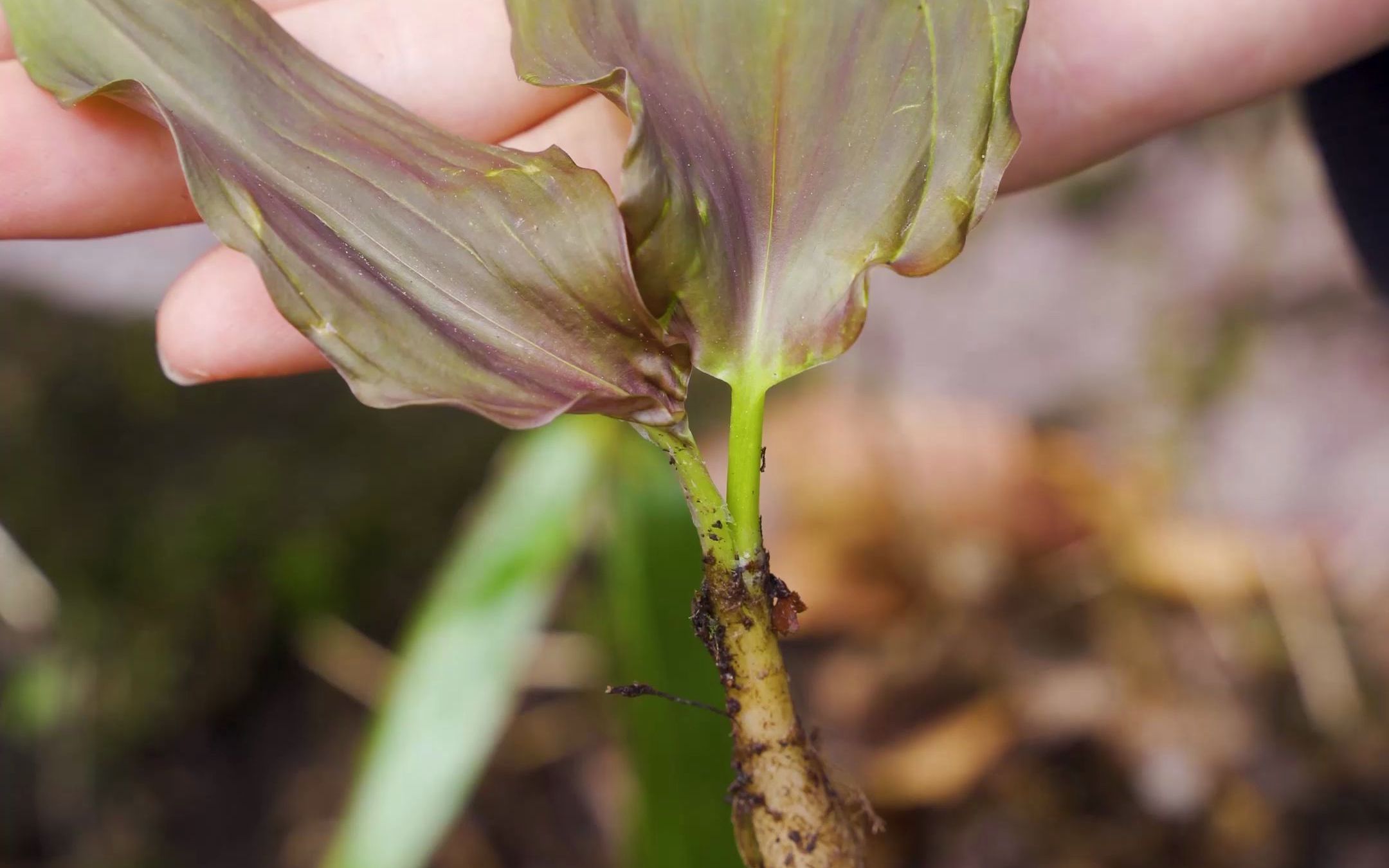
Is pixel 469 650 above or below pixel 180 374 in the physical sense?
below

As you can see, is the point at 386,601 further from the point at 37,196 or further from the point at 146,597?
the point at 37,196

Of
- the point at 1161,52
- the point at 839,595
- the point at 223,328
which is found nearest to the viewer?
the point at 223,328

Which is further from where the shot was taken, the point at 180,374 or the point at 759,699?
the point at 180,374

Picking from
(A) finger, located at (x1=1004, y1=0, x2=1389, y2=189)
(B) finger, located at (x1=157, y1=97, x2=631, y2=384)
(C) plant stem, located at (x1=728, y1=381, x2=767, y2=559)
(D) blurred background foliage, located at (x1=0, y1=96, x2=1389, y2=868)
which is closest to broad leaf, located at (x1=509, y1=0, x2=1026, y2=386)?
(C) plant stem, located at (x1=728, y1=381, x2=767, y2=559)

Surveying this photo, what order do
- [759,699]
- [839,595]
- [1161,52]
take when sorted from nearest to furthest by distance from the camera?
[759,699] < [1161,52] < [839,595]

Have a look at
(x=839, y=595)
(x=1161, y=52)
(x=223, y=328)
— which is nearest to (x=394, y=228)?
(x=223, y=328)

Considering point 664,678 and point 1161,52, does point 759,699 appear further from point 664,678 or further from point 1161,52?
point 1161,52

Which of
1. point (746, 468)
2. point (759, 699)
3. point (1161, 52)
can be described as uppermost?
point (1161, 52)
